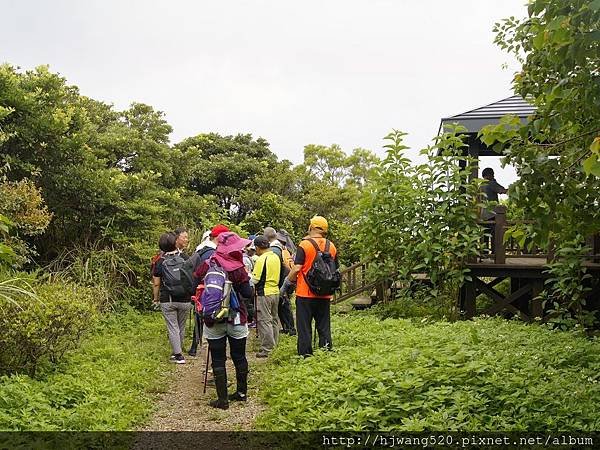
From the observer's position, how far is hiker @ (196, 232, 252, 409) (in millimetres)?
6270

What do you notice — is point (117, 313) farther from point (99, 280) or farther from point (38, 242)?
point (38, 242)

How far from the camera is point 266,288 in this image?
28.5 feet

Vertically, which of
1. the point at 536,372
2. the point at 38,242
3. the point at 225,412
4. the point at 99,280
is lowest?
the point at 225,412

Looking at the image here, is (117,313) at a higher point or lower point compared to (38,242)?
lower

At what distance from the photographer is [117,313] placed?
424 inches

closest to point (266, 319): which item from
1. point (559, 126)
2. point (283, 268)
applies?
point (283, 268)

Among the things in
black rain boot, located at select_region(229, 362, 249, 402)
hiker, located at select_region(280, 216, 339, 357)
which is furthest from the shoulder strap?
black rain boot, located at select_region(229, 362, 249, 402)

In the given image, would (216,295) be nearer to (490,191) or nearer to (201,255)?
(201,255)

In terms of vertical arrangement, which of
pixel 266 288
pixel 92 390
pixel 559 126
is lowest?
pixel 92 390

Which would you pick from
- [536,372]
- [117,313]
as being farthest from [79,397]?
[117,313]

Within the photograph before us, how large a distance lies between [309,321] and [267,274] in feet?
4.44

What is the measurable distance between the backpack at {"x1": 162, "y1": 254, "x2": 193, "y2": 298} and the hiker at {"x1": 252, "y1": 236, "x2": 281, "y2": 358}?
0.93m

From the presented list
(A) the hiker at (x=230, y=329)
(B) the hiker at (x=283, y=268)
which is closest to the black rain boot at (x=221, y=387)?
(A) the hiker at (x=230, y=329)

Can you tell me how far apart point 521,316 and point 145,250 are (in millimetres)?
6943
